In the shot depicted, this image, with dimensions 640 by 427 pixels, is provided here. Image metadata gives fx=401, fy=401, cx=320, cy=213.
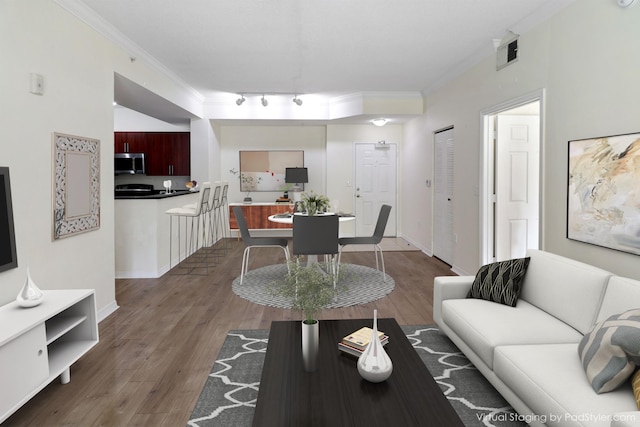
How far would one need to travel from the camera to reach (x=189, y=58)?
189 inches

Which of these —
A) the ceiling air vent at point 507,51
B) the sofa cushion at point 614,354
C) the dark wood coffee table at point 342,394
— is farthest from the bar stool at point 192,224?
the sofa cushion at point 614,354

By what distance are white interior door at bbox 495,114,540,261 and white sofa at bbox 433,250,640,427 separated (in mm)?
1663

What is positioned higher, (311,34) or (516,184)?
(311,34)

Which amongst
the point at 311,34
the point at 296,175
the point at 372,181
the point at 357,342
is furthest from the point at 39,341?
the point at 372,181

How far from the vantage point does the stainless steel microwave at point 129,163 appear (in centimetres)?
781

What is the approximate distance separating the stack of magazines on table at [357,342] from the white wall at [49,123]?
2.17 m

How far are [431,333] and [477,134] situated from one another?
99.6 inches

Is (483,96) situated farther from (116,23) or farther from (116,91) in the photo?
(116,91)

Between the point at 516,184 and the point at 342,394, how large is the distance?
145 inches

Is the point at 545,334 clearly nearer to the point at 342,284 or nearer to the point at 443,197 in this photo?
the point at 342,284

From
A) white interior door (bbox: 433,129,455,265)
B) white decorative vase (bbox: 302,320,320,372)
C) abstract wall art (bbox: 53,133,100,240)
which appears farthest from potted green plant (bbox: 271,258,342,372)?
white interior door (bbox: 433,129,455,265)

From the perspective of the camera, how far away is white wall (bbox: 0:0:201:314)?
8.51 feet

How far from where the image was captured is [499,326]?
94.7 inches

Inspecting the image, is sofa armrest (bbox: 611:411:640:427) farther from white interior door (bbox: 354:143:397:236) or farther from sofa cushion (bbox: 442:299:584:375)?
white interior door (bbox: 354:143:397:236)
